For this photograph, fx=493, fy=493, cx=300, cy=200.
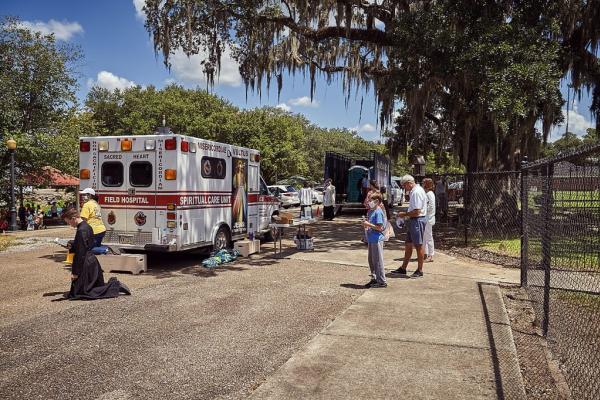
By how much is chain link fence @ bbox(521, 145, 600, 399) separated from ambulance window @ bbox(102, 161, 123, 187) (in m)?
7.91

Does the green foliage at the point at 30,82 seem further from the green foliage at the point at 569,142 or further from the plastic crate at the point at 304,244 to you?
the green foliage at the point at 569,142

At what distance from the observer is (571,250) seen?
20.3 feet

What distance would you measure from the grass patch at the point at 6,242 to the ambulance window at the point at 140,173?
606cm

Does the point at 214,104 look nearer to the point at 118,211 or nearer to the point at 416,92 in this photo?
the point at 416,92

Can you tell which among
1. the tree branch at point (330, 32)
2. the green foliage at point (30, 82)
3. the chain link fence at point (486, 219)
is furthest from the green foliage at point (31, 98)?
the chain link fence at point (486, 219)

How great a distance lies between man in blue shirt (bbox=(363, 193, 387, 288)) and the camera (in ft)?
26.7

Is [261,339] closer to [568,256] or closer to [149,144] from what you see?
[568,256]

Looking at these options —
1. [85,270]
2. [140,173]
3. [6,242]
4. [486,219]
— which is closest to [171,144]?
[140,173]

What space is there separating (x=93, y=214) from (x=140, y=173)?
4.31 feet

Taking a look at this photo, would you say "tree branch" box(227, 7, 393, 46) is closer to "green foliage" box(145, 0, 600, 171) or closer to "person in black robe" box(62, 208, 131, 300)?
"green foliage" box(145, 0, 600, 171)

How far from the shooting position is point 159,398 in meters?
4.21

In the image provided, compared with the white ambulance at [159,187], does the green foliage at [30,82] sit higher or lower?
higher

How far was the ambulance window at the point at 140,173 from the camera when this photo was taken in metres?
10.3

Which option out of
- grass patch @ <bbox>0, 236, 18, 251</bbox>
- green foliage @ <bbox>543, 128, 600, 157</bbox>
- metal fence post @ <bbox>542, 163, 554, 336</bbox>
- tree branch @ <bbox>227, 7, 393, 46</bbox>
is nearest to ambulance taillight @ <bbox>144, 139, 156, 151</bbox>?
grass patch @ <bbox>0, 236, 18, 251</bbox>
